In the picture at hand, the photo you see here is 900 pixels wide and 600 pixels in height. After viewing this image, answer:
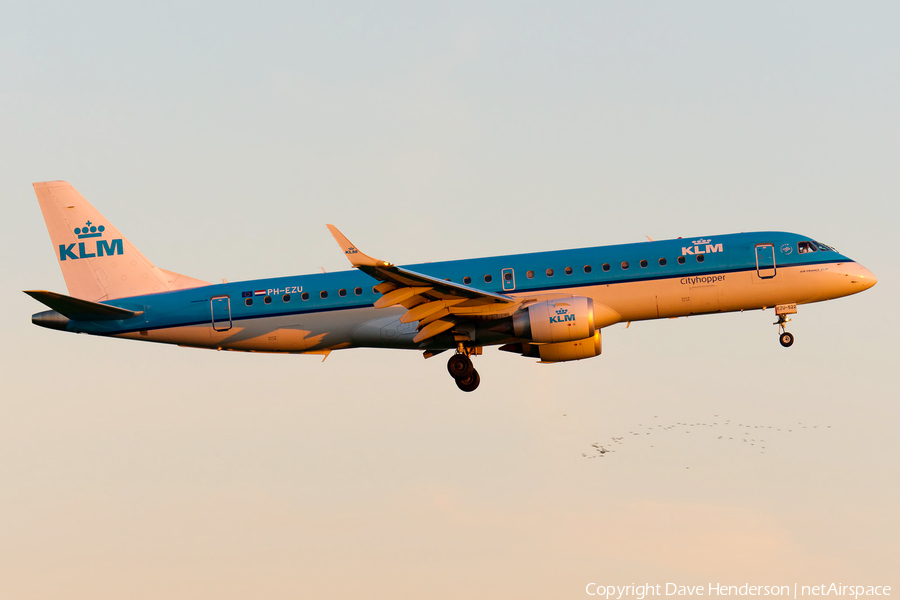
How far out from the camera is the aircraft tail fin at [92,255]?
113 feet

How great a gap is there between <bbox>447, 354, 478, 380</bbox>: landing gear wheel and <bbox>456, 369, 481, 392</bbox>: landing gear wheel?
13cm

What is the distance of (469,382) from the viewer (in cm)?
3269

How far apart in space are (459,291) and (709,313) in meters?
8.94

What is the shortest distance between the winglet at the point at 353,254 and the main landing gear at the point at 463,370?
20.9 feet

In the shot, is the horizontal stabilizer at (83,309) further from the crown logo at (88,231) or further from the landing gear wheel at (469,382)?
the landing gear wheel at (469,382)

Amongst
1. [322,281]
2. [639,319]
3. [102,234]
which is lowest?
[639,319]

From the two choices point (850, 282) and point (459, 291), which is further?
point (850, 282)

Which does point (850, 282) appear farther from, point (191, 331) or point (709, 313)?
point (191, 331)

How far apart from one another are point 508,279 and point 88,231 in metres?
16.5

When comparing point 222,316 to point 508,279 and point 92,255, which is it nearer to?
point 92,255

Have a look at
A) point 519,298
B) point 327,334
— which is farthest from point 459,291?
point 327,334

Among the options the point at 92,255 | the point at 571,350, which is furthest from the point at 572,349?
the point at 92,255

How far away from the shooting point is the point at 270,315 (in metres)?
32.5

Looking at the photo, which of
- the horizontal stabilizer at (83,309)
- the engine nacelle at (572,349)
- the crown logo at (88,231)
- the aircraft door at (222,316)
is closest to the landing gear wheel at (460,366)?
the engine nacelle at (572,349)
